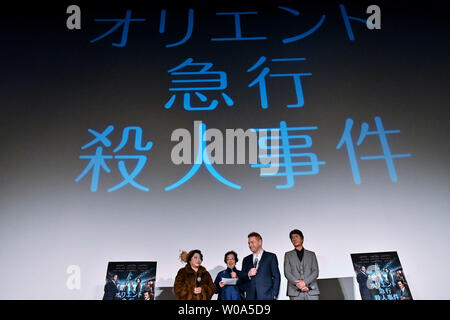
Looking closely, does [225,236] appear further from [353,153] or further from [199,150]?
[353,153]

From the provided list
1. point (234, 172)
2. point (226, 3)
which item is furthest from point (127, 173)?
point (226, 3)

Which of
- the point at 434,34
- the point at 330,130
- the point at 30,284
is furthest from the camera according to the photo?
the point at 434,34

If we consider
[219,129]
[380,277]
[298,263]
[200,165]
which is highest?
[219,129]

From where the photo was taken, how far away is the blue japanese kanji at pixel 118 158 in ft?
13.9

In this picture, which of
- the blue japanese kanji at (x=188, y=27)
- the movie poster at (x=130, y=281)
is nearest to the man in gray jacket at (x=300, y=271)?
the movie poster at (x=130, y=281)

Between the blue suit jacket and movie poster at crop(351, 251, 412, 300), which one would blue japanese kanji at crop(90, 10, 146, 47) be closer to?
the blue suit jacket

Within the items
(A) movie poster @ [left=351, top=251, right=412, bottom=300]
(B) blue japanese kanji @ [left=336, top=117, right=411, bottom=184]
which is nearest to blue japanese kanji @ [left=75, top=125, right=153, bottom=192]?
(B) blue japanese kanji @ [left=336, top=117, right=411, bottom=184]

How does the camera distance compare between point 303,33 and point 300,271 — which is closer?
point 300,271

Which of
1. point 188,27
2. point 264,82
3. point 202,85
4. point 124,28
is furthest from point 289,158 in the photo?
point 124,28

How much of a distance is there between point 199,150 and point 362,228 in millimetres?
1698

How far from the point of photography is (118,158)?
4.29m

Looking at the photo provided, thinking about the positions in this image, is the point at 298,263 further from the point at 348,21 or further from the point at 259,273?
the point at 348,21

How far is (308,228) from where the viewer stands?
408cm

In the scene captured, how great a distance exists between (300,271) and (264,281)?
0.33 meters
